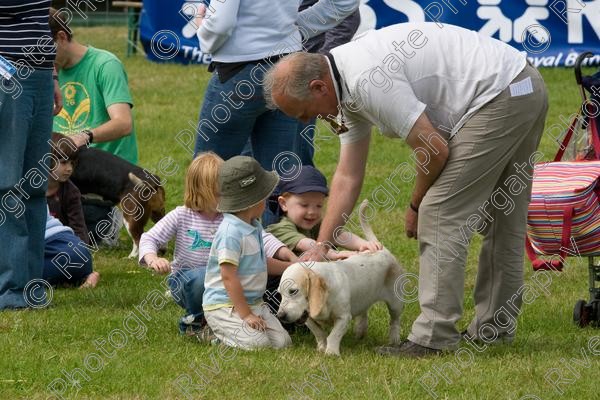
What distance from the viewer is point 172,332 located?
5.78m

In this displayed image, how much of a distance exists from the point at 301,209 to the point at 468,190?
1.07m

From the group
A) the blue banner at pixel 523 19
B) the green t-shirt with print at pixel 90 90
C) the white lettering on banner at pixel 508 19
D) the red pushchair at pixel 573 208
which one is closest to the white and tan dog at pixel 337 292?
the red pushchair at pixel 573 208

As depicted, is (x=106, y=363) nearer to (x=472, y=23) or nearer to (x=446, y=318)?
(x=446, y=318)

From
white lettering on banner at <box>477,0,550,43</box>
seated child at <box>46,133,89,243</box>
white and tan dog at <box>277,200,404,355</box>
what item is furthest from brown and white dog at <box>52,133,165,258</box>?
white lettering on banner at <box>477,0,550,43</box>

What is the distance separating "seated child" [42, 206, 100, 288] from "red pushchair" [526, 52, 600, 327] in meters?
2.62

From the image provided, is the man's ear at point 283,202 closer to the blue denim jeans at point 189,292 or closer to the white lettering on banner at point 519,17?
the blue denim jeans at point 189,292

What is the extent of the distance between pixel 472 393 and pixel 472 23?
10.6m

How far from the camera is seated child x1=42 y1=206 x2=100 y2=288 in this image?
6887 mm

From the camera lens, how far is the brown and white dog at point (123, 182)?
7.96m

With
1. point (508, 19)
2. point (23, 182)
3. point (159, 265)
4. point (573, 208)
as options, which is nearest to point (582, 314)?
point (573, 208)

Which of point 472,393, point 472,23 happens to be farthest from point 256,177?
point 472,23

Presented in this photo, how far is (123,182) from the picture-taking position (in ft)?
26.2

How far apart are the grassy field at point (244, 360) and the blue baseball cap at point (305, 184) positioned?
2.37 ft

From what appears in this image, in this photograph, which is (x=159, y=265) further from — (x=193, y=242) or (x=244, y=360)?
(x=244, y=360)
